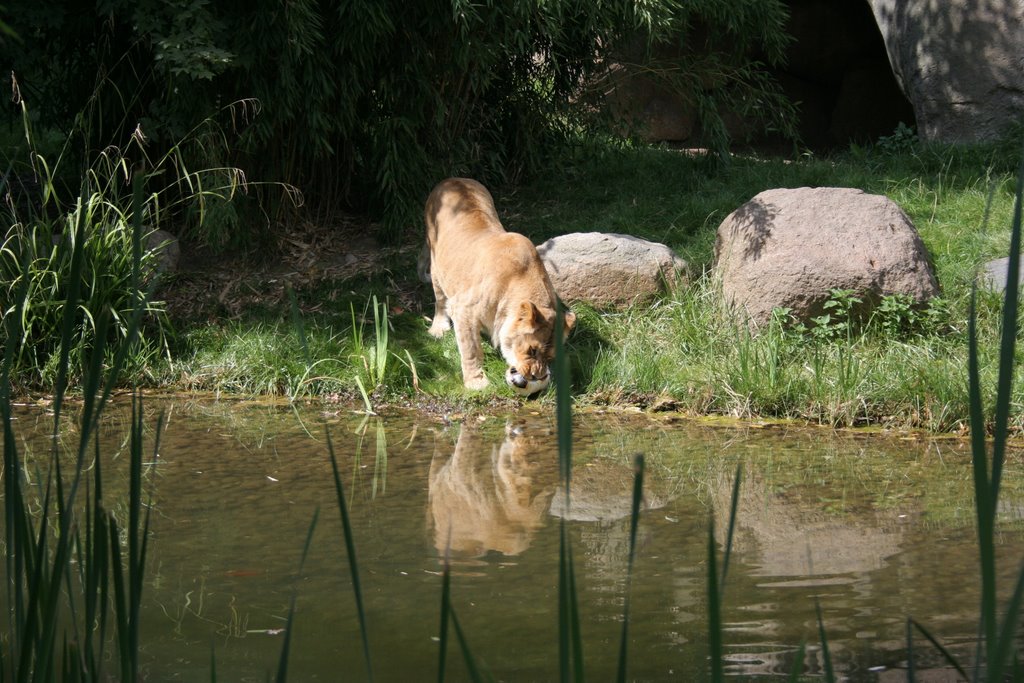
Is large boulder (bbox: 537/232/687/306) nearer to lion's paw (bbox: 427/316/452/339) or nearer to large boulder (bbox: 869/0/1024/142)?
lion's paw (bbox: 427/316/452/339)

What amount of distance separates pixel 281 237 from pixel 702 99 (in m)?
3.85

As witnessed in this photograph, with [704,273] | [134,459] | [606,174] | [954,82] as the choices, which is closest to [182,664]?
[134,459]

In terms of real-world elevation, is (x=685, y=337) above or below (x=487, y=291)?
below

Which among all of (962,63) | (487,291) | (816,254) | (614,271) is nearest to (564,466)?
(487,291)

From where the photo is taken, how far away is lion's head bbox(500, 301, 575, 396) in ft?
22.9

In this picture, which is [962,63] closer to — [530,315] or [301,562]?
[530,315]

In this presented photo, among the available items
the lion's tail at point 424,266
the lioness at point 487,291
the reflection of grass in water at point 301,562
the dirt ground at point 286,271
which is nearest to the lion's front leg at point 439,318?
the lioness at point 487,291

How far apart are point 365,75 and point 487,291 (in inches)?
99.5

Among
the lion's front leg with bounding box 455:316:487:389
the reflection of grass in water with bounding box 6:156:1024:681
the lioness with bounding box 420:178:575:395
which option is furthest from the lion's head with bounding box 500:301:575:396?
the reflection of grass in water with bounding box 6:156:1024:681

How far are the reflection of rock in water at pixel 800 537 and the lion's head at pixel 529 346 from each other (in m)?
2.00

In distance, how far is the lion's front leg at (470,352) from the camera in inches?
295

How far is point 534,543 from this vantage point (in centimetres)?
454

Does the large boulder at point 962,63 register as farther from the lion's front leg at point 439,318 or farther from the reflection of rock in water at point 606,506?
the reflection of rock in water at point 606,506

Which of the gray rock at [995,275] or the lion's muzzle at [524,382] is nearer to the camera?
the lion's muzzle at [524,382]
